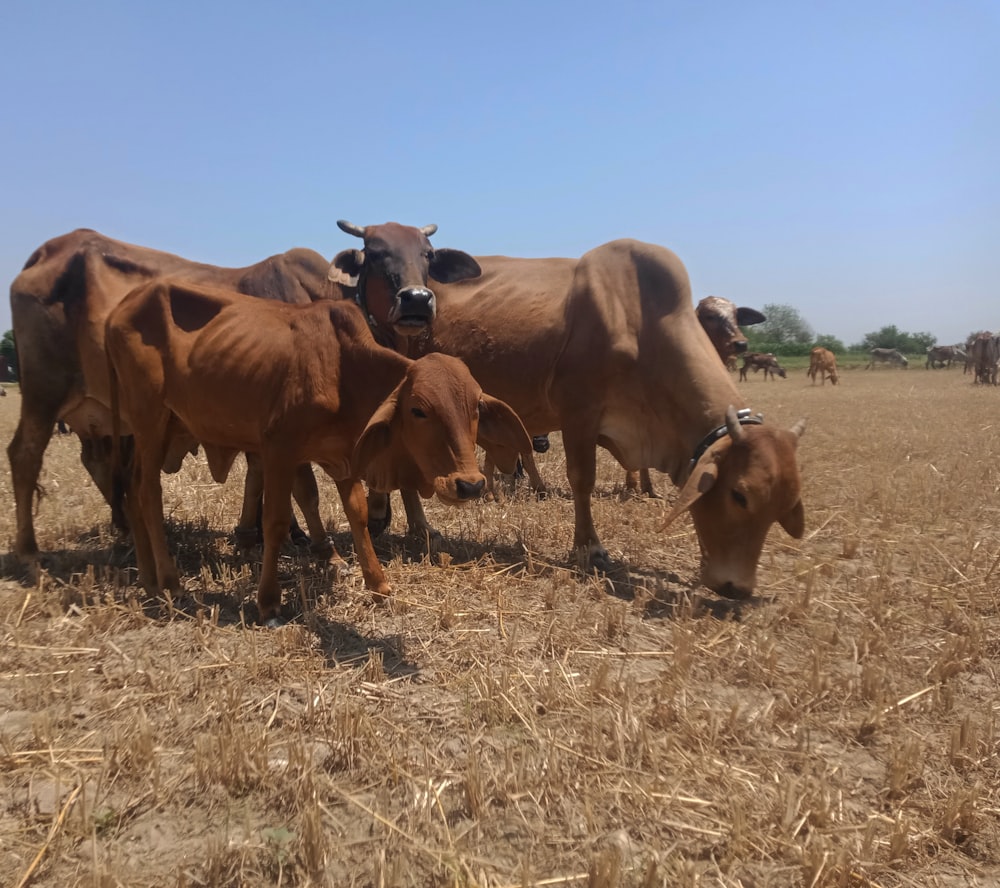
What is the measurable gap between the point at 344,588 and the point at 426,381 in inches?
66.5

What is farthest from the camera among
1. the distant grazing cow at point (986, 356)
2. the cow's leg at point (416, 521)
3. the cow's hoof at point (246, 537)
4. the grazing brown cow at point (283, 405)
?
the distant grazing cow at point (986, 356)

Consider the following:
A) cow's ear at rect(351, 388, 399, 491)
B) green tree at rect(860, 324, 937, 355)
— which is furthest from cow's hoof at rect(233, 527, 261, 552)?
green tree at rect(860, 324, 937, 355)

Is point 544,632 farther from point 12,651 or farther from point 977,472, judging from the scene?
point 977,472

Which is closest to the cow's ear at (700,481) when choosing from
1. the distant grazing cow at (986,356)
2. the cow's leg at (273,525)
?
the cow's leg at (273,525)

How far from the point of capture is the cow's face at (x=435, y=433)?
328cm

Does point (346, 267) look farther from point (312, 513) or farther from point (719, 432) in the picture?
point (719, 432)

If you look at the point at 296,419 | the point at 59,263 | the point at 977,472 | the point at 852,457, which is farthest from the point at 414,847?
the point at 852,457

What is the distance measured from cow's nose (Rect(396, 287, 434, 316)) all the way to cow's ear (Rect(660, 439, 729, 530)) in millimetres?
1976

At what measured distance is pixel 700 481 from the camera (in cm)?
426

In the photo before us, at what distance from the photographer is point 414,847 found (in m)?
2.16

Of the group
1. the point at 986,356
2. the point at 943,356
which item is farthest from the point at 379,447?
the point at 943,356

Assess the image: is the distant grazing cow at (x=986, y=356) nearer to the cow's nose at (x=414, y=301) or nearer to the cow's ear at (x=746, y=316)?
the cow's ear at (x=746, y=316)

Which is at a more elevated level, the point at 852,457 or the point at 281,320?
the point at 281,320

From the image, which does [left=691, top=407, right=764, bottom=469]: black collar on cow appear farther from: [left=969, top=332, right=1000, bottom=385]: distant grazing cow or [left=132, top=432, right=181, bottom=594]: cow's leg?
[left=969, top=332, right=1000, bottom=385]: distant grazing cow
